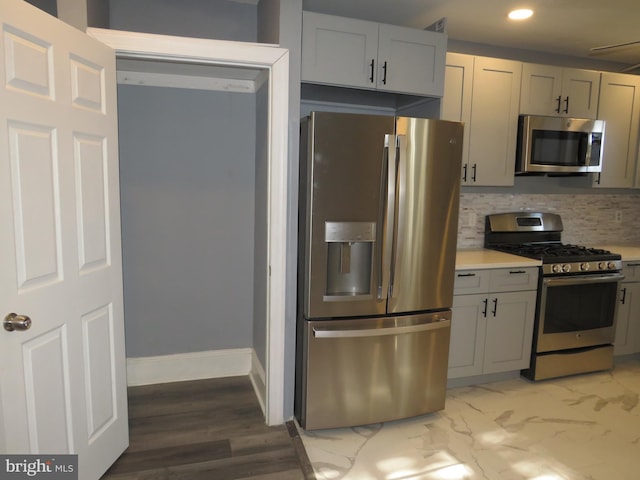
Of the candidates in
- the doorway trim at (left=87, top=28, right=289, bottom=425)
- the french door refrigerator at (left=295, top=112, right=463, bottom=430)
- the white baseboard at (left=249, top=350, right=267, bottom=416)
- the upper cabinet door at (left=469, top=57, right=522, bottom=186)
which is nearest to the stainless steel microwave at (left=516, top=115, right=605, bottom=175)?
the upper cabinet door at (left=469, top=57, right=522, bottom=186)

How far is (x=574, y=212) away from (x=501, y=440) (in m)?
2.39

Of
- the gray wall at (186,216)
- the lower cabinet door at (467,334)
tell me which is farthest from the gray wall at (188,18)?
the lower cabinet door at (467,334)

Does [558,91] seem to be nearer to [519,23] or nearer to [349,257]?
[519,23]

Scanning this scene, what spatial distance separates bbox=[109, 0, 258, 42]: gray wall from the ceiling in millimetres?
430

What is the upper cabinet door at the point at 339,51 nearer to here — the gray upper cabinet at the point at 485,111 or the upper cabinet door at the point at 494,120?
the gray upper cabinet at the point at 485,111

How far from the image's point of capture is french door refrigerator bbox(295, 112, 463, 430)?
2299mm

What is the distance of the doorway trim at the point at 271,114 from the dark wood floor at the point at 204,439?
199 mm

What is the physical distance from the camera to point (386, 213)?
2.37 m

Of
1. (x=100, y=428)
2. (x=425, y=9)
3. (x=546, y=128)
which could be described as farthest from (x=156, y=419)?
(x=546, y=128)

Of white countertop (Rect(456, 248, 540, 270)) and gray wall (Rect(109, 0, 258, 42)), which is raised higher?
gray wall (Rect(109, 0, 258, 42))

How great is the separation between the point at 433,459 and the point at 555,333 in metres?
1.50

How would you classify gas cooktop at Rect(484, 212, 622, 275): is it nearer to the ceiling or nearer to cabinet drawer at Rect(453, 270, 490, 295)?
cabinet drawer at Rect(453, 270, 490, 295)

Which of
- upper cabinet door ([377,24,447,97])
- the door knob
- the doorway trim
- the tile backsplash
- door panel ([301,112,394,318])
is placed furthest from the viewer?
the tile backsplash

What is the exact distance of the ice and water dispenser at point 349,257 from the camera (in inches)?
91.4
